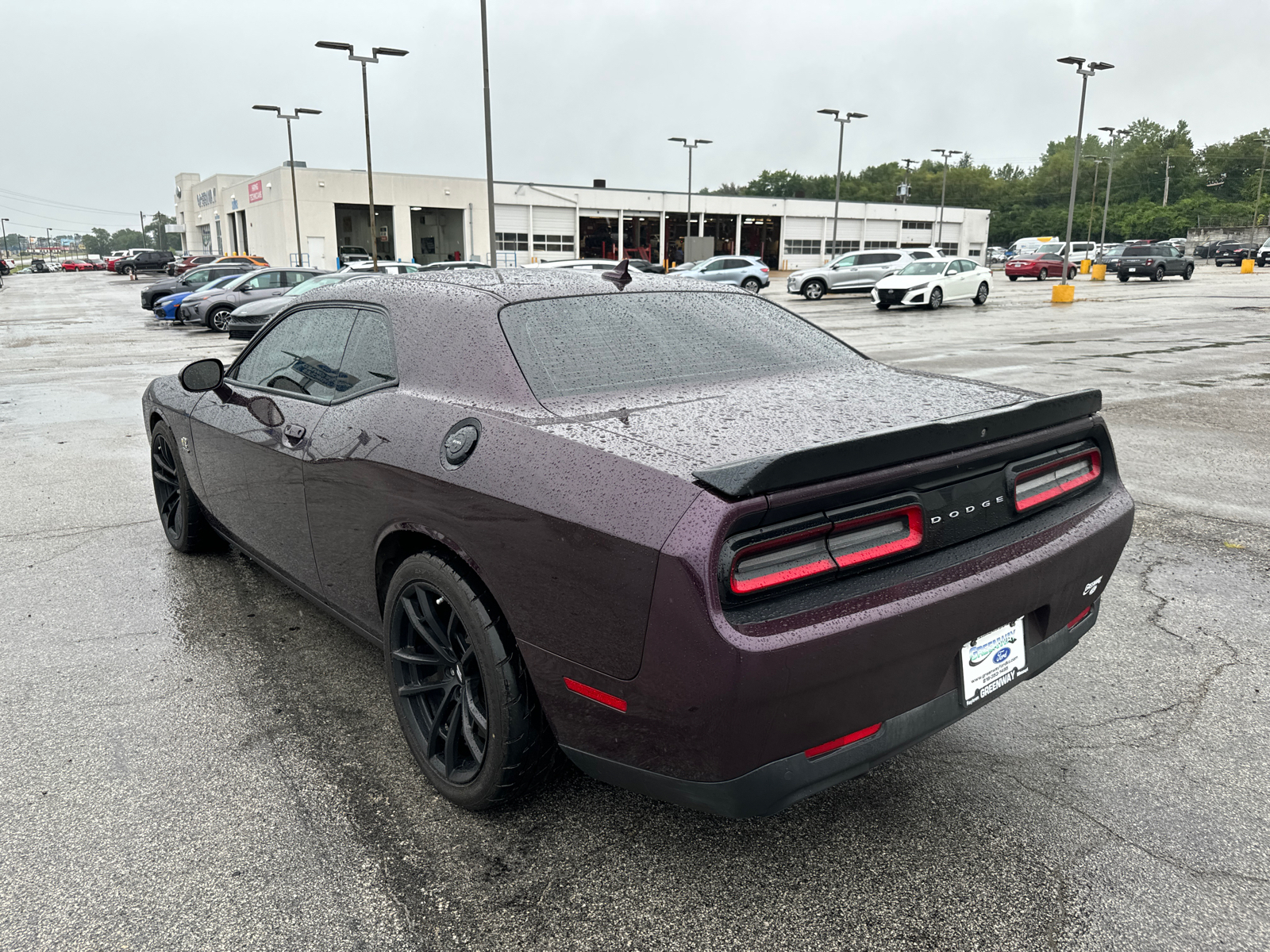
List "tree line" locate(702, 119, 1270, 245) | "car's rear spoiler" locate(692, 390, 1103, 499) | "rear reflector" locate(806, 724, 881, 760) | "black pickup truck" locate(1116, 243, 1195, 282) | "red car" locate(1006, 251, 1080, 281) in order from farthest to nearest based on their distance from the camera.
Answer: "tree line" locate(702, 119, 1270, 245)
"red car" locate(1006, 251, 1080, 281)
"black pickup truck" locate(1116, 243, 1195, 282)
"rear reflector" locate(806, 724, 881, 760)
"car's rear spoiler" locate(692, 390, 1103, 499)

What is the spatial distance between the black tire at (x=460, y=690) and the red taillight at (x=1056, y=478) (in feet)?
4.71

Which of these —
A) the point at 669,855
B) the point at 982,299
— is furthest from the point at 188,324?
the point at 669,855

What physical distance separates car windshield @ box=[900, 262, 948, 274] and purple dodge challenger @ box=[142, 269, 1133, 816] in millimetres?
25103

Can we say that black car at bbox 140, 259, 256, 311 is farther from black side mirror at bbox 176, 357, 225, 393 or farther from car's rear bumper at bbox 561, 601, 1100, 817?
car's rear bumper at bbox 561, 601, 1100, 817

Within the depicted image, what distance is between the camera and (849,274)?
109ft

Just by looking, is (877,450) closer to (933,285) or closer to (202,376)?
(202,376)

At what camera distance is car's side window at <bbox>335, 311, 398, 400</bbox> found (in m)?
3.00

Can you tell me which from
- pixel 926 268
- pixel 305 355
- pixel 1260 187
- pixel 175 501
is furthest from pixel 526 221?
pixel 1260 187

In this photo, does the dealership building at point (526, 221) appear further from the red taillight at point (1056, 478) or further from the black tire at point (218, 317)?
the red taillight at point (1056, 478)

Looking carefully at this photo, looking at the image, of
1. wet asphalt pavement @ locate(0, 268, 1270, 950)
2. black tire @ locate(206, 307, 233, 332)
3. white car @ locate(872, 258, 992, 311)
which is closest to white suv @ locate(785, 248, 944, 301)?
white car @ locate(872, 258, 992, 311)

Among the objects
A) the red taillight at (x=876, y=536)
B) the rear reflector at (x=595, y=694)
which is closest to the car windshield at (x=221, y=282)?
the rear reflector at (x=595, y=694)

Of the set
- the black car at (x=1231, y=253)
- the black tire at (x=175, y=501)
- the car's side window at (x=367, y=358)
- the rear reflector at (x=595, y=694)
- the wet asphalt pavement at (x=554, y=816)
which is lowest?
the wet asphalt pavement at (x=554, y=816)

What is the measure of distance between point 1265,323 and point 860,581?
73.1ft

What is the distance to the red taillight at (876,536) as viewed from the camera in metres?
2.07
